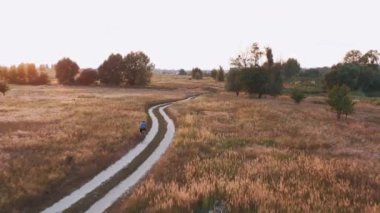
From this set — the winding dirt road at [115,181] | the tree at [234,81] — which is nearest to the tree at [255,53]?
the tree at [234,81]

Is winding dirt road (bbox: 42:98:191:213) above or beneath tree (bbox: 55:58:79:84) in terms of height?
beneath

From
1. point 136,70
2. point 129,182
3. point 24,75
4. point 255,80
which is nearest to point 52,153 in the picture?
point 129,182

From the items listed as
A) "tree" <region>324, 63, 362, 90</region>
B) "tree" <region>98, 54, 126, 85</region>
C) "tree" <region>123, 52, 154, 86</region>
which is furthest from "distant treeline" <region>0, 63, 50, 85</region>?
"tree" <region>324, 63, 362, 90</region>

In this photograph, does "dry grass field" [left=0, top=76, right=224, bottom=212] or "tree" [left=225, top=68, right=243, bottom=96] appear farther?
"tree" [left=225, top=68, right=243, bottom=96]

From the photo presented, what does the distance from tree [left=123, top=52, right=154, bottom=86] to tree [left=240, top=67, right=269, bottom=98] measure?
173 ft

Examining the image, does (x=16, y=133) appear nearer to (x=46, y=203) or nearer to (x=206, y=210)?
(x=46, y=203)

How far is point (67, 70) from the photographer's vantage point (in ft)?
516

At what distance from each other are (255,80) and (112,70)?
6194cm

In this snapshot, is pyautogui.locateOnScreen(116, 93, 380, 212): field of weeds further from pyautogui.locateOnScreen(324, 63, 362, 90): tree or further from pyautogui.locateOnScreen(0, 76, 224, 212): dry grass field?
pyautogui.locateOnScreen(324, 63, 362, 90): tree

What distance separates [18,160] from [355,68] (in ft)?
386

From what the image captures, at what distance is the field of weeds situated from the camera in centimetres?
1753

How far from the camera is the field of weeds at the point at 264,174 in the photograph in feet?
57.5

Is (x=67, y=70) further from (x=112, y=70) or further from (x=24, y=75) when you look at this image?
(x=112, y=70)

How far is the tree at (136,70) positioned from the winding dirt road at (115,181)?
365 ft
